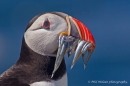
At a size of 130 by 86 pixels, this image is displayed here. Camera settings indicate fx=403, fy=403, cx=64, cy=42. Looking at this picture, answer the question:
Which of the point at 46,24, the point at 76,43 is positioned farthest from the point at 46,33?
the point at 76,43

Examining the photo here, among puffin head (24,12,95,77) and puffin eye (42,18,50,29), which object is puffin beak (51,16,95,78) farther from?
puffin eye (42,18,50,29)

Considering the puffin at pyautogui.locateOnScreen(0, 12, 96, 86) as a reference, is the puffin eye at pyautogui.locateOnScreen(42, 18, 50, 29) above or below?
above

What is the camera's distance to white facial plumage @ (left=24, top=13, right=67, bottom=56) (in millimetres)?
3584

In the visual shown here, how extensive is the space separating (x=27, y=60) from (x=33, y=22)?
354mm

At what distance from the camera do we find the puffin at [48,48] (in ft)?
11.6

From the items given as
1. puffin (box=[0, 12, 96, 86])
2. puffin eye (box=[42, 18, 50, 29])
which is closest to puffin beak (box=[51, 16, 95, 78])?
puffin (box=[0, 12, 96, 86])

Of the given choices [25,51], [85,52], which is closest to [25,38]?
[25,51]

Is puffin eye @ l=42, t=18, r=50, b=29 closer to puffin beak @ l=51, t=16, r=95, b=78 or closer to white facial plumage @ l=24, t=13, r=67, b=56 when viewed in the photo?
white facial plumage @ l=24, t=13, r=67, b=56

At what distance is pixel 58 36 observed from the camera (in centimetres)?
358

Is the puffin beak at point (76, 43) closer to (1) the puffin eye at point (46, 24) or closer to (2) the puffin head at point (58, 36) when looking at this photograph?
(2) the puffin head at point (58, 36)

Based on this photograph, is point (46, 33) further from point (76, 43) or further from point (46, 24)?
point (76, 43)

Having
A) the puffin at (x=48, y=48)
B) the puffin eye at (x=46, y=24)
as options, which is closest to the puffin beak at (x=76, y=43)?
the puffin at (x=48, y=48)

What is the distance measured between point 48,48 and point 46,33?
0.14m

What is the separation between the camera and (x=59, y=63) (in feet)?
11.8
